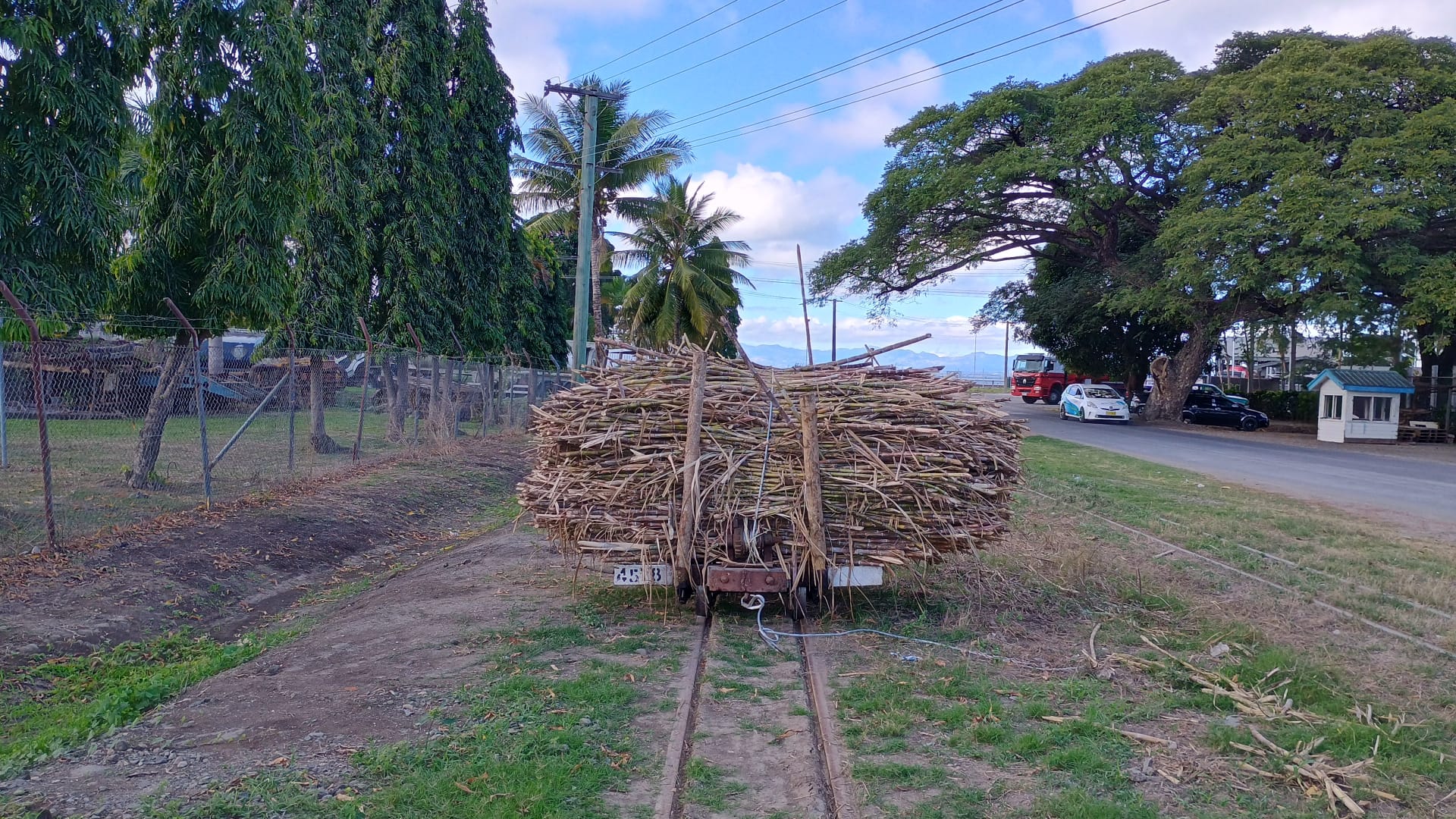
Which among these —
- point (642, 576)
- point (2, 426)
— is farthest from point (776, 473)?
point (2, 426)

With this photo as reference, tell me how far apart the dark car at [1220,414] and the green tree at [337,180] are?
99.8 feet

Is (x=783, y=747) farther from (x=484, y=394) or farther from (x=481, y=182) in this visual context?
(x=481, y=182)

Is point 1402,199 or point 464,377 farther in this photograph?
point 1402,199

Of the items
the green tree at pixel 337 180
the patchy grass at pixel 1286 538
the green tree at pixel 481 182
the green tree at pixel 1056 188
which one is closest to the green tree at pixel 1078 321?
the green tree at pixel 1056 188

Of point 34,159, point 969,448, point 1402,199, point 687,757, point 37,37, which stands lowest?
point 687,757

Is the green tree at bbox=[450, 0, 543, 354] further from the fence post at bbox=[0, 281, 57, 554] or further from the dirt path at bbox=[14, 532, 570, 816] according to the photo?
the dirt path at bbox=[14, 532, 570, 816]

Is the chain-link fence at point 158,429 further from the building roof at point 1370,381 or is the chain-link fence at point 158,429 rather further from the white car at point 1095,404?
the building roof at point 1370,381

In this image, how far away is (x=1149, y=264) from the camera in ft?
110

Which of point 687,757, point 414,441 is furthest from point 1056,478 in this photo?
point 687,757

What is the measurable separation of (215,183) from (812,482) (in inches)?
352

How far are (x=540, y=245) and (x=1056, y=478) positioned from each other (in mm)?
20827

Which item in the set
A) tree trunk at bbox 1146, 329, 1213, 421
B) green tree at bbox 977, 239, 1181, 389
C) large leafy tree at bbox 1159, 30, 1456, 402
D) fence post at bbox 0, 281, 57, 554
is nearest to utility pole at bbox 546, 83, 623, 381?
fence post at bbox 0, 281, 57, 554

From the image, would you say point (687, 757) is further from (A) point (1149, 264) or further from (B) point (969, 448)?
(A) point (1149, 264)

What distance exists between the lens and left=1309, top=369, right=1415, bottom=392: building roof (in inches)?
1143
